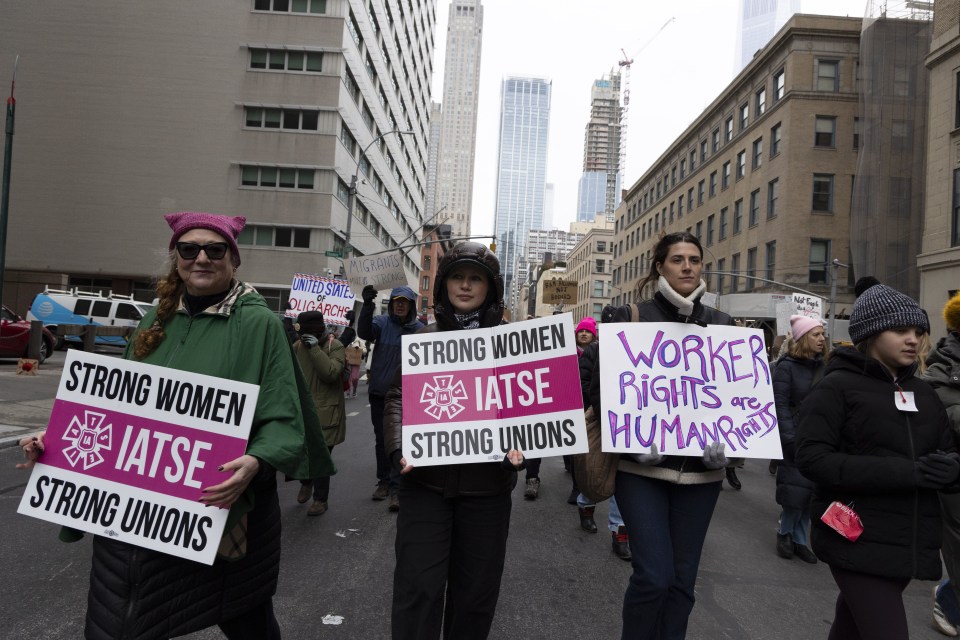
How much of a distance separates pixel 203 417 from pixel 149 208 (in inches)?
1496

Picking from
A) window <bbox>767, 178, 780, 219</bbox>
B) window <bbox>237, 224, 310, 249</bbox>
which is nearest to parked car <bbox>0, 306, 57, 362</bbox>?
window <bbox>237, 224, 310, 249</bbox>

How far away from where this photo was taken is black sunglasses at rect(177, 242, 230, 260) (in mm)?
2279

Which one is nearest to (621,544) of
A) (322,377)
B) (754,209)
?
(322,377)

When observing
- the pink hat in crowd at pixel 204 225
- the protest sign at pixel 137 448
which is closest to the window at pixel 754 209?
the pink hat in crowd at pixel 204 225

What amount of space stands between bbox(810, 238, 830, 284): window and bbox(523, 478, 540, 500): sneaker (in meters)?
31.7

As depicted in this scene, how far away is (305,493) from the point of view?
19.9 ft

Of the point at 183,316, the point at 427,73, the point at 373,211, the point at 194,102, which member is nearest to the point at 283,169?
the point at 194,102

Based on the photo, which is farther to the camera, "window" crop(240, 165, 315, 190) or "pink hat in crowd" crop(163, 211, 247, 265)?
"window" crop(240, 165, 315, 190)

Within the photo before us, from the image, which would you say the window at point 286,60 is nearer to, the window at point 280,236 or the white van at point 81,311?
the window at point 280,236

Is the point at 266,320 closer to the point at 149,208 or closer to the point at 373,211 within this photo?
the point at 149,208

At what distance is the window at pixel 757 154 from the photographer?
3650cm

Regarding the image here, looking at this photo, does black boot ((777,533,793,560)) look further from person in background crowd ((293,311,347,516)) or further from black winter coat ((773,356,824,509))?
person in background crowd ((293,311,347,516))

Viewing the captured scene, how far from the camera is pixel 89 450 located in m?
2.21

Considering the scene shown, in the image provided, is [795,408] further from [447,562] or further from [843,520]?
[447,562]
